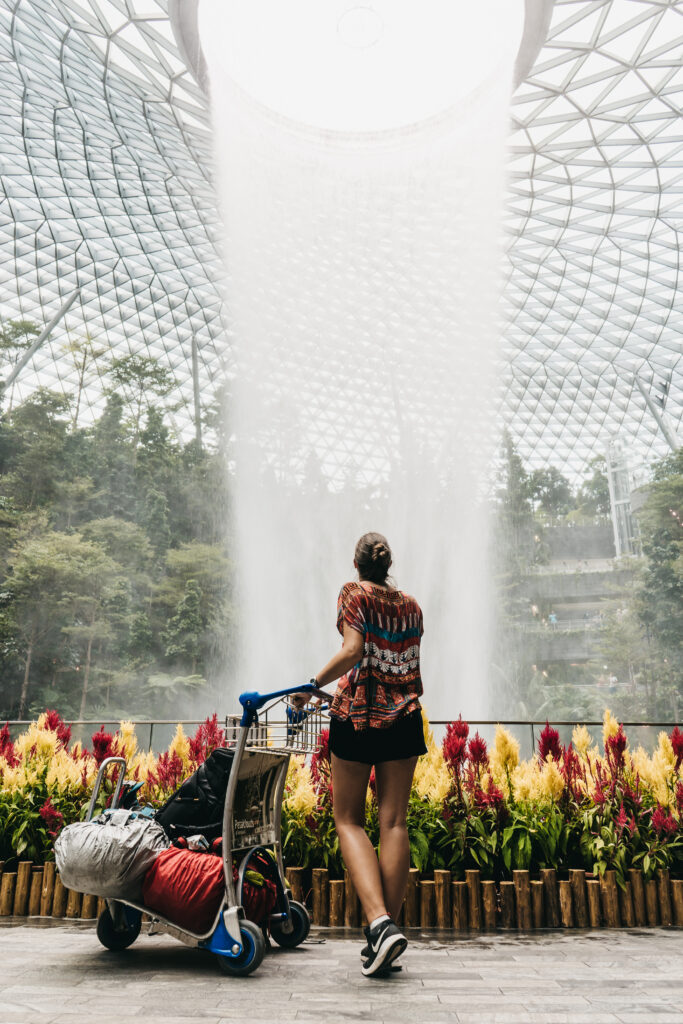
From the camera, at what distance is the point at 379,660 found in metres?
3.74

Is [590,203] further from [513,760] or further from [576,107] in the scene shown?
[513,760]

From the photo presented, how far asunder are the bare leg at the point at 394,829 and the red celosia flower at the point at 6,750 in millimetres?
3459

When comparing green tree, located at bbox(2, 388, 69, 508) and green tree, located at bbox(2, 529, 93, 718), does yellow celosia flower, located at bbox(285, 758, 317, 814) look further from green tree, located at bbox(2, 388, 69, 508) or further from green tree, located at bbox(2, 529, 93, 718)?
green tree, located at bbox(2, 388, 69, 508)

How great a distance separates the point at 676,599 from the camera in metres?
38.4

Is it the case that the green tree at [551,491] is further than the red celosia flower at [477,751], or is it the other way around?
the green tree at [551,491]

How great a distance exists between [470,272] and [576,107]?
10.4 meters

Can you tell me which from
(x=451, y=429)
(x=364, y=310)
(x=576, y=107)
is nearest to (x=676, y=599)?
(x=451, y=429)

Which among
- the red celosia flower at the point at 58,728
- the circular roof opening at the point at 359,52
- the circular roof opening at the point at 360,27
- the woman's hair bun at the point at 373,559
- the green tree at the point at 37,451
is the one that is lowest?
the red celosia flower at the point at 58,728

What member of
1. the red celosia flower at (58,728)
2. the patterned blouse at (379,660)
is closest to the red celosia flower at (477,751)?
the patterned blouse at (379,660)

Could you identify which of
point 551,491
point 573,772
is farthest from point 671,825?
point 551,491

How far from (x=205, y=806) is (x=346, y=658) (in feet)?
3.62

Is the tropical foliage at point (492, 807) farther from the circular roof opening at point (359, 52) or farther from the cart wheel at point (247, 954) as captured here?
the circular roof opening at point (359, 52)

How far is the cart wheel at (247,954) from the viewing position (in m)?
3.18

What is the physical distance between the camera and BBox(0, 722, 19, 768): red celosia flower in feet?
18.3
